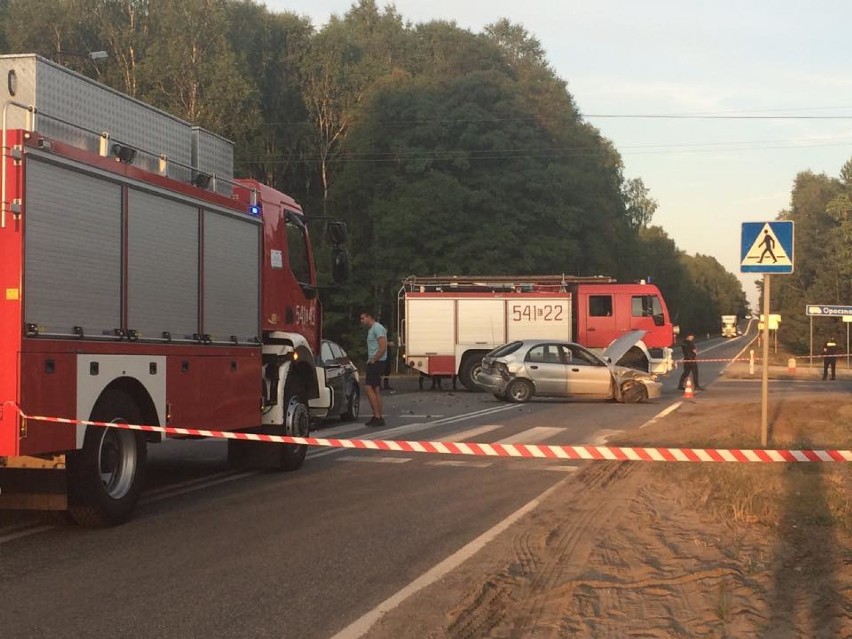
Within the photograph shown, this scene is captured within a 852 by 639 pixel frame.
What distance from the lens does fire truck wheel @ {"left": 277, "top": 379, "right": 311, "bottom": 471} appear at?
36.7 ft

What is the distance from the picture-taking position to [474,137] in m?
46.7

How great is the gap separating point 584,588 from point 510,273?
129 ft

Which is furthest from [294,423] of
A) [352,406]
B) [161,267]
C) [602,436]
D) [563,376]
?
[563,376]

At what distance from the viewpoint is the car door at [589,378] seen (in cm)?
2309

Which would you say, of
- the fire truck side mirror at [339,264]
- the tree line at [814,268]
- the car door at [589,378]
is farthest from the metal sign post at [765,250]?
the tree line at [814,268]

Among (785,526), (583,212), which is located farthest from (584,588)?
(583,212)

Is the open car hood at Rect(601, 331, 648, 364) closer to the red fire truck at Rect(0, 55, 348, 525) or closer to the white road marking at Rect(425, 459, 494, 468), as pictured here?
the white road marking at Rect(425, 459, 494, 468)

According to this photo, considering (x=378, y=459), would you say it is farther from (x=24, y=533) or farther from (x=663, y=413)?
(x=663, y=413)

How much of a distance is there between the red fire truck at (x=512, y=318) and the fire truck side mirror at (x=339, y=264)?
17.2m

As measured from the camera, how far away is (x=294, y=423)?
1129 centimetres

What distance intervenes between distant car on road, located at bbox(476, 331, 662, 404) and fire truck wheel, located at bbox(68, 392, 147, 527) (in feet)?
51.4

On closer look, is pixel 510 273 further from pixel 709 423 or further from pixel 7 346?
pixel 7 346

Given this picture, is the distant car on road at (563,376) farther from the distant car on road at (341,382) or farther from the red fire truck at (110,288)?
the red fire truck at (110,288)

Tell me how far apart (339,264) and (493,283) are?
19254 mm
